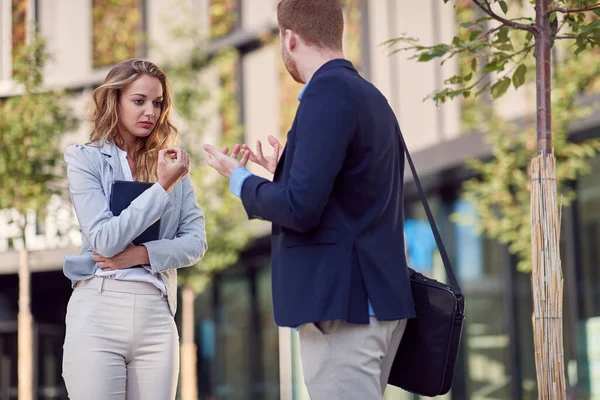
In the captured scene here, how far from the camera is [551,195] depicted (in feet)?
13.4

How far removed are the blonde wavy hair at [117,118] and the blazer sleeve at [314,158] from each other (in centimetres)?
92

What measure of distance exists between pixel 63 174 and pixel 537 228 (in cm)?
859

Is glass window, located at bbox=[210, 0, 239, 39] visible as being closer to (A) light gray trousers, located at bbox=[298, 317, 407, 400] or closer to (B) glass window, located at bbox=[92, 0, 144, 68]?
(B) glass window, located at bbox=[92, 0, 144, 68]

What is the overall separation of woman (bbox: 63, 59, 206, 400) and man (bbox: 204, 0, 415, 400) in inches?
24.7

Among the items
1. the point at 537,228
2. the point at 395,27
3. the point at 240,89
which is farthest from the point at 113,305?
the point at 240,89

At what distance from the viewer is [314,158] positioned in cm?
278

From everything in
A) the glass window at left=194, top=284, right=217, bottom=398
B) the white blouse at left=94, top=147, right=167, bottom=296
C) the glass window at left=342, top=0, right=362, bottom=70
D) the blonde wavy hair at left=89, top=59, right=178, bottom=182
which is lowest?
the glass window at left=194, top=284, right=217, bottom=398

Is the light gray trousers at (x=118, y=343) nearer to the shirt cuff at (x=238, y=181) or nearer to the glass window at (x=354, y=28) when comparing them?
the shirt cuff at (x=238, y=181)

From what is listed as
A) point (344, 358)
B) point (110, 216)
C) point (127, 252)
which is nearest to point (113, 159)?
point (110, 216)

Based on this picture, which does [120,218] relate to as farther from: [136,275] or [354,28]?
[354,28]

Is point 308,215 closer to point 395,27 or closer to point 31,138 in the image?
point 31,138

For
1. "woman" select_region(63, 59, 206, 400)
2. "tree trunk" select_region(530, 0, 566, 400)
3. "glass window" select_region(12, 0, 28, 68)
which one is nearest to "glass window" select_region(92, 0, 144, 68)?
"glass window" select_region(12, 0, 28, 68)

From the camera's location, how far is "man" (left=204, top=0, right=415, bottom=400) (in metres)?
2.81

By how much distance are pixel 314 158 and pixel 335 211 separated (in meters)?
0.18
